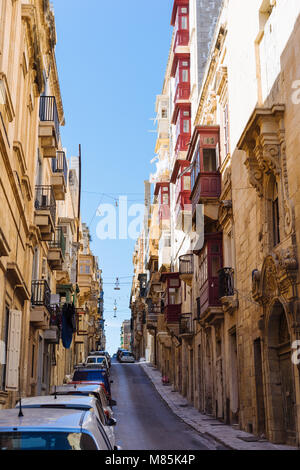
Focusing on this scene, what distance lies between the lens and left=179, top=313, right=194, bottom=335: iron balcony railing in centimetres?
3075

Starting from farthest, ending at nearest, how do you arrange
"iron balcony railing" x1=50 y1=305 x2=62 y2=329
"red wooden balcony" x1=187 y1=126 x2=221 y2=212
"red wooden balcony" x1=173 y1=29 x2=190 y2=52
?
1. "red wooden balcony" x1=173 y1=29 x2=190 y2=52
2. "iron balcony railing" x1=50 y1=305 x2=62 y2=329
3. "red wooden balcony" x1=187 y1=126 x2=221 y2=212

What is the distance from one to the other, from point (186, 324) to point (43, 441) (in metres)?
27.3

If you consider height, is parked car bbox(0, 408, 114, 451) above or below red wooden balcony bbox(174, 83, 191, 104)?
below

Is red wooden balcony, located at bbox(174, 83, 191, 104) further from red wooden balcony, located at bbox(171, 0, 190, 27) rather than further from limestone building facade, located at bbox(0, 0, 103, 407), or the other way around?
limestone building facade, located at bbox(0, 0, 103, 407)

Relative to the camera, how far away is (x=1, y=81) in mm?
12391

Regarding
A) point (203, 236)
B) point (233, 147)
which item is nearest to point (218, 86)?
point (233, 147)

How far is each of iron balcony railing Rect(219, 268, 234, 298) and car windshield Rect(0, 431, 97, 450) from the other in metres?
15.7

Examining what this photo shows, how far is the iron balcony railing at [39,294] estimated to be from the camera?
22538 millimetres

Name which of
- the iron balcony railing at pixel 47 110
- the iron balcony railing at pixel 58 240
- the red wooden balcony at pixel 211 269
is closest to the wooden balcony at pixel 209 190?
the red wooden balcony at pixel 211 269

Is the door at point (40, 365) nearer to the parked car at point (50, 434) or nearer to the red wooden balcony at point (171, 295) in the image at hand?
the red wooden balcony at point (171, 295)

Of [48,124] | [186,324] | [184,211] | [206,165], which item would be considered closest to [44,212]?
[48,124]

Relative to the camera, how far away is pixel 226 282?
20.6 m

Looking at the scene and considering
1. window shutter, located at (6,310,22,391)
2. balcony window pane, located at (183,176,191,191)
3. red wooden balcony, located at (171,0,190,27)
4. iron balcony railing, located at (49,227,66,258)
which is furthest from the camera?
red wooden balcony, located at (171,0,190,27)

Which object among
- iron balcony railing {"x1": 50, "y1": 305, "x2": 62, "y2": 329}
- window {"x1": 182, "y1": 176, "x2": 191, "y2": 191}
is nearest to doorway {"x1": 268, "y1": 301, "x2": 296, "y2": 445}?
iron balcony railing {"x1": 50, "y1": 305, "x2": 62, "y2": 329}
